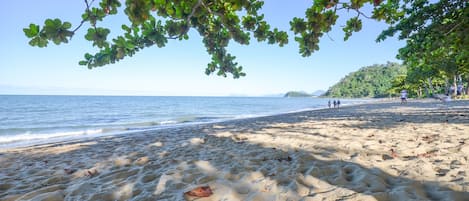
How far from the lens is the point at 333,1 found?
2.14m

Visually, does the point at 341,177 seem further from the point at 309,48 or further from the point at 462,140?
the point at 462,140

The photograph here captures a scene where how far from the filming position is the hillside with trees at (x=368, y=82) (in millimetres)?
125069

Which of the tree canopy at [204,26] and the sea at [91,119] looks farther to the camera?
the sea at [91,119]

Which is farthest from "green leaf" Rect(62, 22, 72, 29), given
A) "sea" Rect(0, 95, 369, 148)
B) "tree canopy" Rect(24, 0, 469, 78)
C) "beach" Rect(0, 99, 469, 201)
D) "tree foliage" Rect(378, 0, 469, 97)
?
"sea" Rect(0, 95, 369, 148)

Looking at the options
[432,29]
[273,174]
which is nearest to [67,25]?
[273,174]

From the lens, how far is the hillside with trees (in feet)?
410

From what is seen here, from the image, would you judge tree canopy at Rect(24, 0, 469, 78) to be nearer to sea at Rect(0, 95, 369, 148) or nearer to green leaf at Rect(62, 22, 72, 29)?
green leaf at Rect(62, 22, 72, 29)

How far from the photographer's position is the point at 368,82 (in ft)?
427

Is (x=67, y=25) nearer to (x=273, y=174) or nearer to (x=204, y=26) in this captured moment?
(x=204, y=26)

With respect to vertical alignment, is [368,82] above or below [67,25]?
above

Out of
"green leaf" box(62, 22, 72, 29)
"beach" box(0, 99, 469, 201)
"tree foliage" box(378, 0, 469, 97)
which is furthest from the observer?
"tree foliage" box(378, 0, 469, 97)

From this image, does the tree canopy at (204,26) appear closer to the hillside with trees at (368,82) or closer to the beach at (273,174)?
the beach at (273,174)

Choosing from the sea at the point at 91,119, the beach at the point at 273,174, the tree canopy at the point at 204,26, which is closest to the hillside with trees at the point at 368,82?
the sea at the point at 91,119

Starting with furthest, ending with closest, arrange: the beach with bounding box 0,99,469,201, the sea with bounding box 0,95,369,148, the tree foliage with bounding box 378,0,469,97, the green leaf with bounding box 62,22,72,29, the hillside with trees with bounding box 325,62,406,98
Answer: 1. the hillside with trees with bounding box 325,62,406,98
2. the sea with bounding box 0,95,369,148
3. the tree foliage with bounding box 378,0,469,97
4. the beach with bounding box 0,99,469,201
5. the green leaf with bounding box 62,22,72,29
